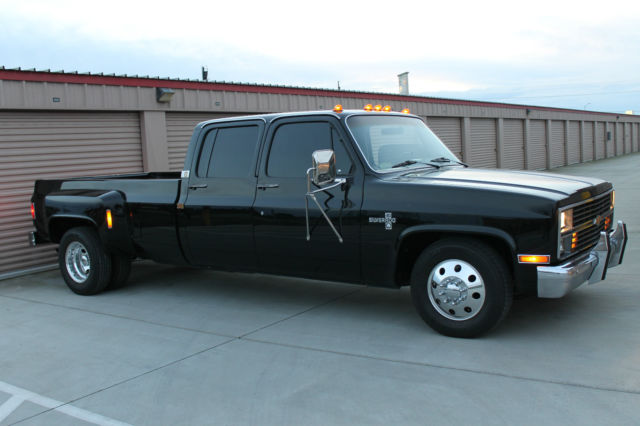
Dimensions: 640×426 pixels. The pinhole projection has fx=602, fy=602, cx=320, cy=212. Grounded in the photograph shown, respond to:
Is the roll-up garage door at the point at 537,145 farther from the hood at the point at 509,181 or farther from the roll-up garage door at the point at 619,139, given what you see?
the hood at the point at 509,181

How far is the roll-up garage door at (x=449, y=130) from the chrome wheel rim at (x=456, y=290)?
16369 mm

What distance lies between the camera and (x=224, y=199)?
6172 millimetres

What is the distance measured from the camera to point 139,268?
29.8 feet

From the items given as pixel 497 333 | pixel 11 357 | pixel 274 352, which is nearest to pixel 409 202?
pixel 497 333

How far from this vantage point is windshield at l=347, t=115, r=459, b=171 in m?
5.52

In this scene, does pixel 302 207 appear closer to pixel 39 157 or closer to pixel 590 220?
pixel 590 220

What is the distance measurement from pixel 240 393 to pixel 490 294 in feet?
6.75

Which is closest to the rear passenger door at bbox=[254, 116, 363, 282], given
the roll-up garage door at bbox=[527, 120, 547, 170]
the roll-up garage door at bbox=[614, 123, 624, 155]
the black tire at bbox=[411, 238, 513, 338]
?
the black tire at bbox=[411, 238, 513, 338]

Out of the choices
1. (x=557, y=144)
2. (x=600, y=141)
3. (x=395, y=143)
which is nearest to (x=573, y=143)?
(x=557, y=144)

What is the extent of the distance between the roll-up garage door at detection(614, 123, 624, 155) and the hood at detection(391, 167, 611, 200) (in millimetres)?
46022

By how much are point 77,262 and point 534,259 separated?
546 cm

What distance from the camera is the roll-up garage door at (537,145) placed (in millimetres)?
29114

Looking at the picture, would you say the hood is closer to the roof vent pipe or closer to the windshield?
the windshield

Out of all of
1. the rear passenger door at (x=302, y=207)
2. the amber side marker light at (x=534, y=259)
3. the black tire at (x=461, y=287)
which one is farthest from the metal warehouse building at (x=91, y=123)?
the amber side marker light at (x=534, y=259)
